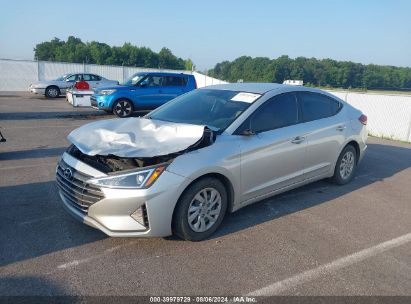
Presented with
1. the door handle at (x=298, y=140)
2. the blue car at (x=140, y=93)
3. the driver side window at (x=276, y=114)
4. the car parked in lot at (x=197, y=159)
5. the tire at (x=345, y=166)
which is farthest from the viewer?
the blue car at (x=140, y=93)

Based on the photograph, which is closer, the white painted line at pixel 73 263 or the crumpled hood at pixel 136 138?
the white painted line at pixel 73 263

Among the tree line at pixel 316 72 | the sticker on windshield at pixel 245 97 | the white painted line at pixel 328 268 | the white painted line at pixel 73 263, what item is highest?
the tree line at pixel 316 72

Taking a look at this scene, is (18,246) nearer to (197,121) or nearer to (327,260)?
(197,121)

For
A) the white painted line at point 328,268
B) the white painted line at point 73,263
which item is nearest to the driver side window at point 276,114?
the white painted line at point 328,268

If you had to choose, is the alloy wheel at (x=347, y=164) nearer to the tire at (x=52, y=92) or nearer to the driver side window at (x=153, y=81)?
the driver side window at (x=153, y=81)

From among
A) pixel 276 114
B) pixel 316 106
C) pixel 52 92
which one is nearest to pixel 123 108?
pixel 316 106

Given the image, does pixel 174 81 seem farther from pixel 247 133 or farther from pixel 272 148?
pixel 247 133

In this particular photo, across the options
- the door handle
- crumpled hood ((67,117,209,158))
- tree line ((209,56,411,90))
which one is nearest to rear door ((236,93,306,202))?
the door handle

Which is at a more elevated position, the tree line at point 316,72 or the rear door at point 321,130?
the tree line at point 316,72

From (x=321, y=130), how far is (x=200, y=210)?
237cm

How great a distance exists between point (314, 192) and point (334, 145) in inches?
30.6

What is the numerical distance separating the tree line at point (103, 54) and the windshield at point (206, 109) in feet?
222

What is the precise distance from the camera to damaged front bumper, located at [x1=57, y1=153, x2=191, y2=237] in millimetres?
3182

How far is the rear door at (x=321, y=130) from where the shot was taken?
15.8 feet
